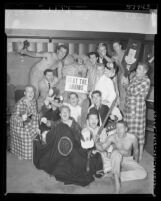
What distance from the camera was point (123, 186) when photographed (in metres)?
1.34

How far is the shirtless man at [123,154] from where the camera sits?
1328 millimetres

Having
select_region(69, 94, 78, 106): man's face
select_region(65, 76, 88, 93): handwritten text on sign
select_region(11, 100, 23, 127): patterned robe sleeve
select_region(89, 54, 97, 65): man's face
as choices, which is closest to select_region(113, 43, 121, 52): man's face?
select_region(89, 54, 97, 65): man's face

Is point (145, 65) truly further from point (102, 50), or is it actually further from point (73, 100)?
point (73, 100)

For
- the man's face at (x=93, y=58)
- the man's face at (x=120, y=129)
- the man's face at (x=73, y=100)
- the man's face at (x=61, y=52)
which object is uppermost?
the man's face at (x=61, y=52)

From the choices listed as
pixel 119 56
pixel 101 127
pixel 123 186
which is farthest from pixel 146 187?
pixel 119 56

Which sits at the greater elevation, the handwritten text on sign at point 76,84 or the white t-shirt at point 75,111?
the handwritten text on sign at point 76,84

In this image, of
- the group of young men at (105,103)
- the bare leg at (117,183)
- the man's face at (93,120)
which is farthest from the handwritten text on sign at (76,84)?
the bare leg at (117,183)

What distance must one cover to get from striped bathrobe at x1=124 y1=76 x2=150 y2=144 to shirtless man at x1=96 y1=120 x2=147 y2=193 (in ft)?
0.13

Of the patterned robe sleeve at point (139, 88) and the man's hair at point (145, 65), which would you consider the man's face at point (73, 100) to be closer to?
the patterned robe sleeve at point (139, 88)

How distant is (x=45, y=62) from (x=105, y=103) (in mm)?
383

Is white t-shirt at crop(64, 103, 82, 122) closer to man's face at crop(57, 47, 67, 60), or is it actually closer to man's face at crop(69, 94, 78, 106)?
man's face at crop(69, 94, 78, 106)

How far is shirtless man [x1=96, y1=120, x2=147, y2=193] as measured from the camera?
1.33 m

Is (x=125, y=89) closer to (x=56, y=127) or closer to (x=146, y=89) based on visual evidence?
(x=146, y=89)

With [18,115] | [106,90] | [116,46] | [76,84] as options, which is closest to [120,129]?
[106,90]
